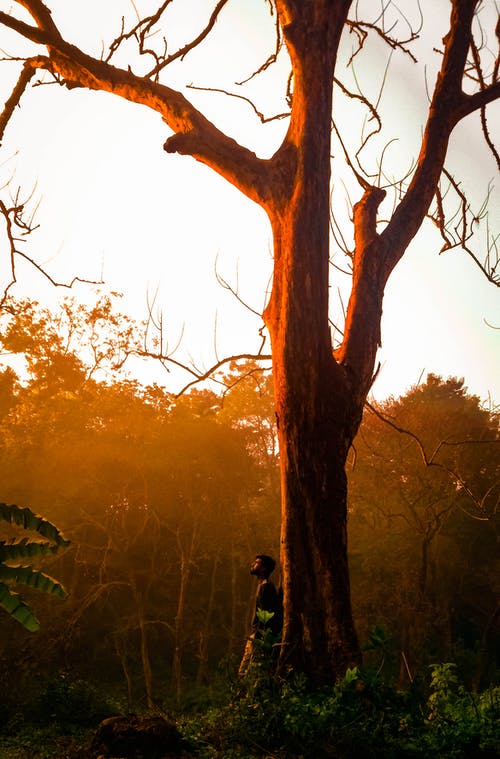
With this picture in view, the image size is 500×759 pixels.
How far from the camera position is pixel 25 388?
26.4 metres

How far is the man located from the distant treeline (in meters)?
14.9

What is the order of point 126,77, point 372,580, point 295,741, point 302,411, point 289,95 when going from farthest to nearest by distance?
point 372,580
point 289,95
point 126,77
point 302,411
point 295,741

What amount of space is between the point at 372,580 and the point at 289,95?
1946 centimetres

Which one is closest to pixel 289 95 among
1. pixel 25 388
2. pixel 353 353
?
pixel 353 353

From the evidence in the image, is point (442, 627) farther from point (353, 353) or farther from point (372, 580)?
point (353, 353)

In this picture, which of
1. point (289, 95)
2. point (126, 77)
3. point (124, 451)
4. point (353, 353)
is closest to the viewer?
point (353, 353)

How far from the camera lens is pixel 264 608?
4352 millimetres

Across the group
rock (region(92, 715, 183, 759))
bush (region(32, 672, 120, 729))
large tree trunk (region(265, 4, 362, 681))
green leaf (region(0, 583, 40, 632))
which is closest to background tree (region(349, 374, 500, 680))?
bush (region(32, 672, 120, 729))

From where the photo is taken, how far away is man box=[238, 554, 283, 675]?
3801mm

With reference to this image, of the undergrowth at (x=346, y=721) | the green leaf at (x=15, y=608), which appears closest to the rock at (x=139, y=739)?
the undergrowth at (x=346, y=721)

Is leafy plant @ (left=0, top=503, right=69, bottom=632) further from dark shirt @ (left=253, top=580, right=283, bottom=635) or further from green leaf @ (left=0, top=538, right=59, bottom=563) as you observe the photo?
dark shirt @ (left=253, top=580, right=283, bottom=635)

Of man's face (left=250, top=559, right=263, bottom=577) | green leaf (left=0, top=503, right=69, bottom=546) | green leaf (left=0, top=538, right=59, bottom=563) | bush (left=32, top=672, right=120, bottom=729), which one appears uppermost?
green leaf (left=0, top=503, right=69, bottom=546)

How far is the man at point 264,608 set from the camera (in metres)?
3.80

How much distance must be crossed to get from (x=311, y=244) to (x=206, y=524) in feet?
61.8
